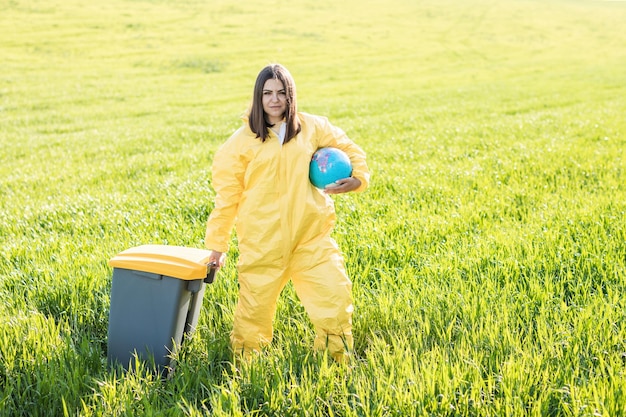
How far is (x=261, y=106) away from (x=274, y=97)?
92 mm

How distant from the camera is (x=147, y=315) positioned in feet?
11.0

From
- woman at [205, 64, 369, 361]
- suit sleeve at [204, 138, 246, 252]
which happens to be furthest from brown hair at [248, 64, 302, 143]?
suit sleeve at [204, 138, 246, 252]

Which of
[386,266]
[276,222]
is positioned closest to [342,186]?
[276,222]

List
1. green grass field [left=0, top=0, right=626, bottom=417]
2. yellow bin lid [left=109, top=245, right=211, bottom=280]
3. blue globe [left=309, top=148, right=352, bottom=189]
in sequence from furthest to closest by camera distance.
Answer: blue globe [left=309, top=148, right=352, bottom=189], yellow bin lid [left=109, top=245, right=211, bottom=280], green grass field [left=0, top=0, right=626, bottom=417]

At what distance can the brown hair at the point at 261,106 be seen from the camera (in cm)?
337

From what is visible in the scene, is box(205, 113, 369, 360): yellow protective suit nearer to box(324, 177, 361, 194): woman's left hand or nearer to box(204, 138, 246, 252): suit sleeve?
box(204, 138, 246, 252): suit sleeve

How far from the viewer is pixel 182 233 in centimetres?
554

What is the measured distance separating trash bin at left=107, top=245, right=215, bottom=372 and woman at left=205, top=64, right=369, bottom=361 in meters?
0.22

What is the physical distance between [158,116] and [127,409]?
16.0 m

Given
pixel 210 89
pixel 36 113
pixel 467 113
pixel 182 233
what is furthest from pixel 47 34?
pixel 182 233

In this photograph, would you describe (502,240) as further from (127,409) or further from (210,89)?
(210,89)

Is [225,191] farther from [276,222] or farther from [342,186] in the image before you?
[342,186]

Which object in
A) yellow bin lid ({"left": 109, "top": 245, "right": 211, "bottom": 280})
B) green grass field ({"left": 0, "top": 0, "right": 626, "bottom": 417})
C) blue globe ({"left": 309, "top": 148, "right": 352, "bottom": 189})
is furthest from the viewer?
blue globe ({"left": 309, "top": 148, "right": 352, "bottom": 189})

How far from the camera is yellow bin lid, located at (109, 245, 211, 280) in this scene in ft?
10.5
